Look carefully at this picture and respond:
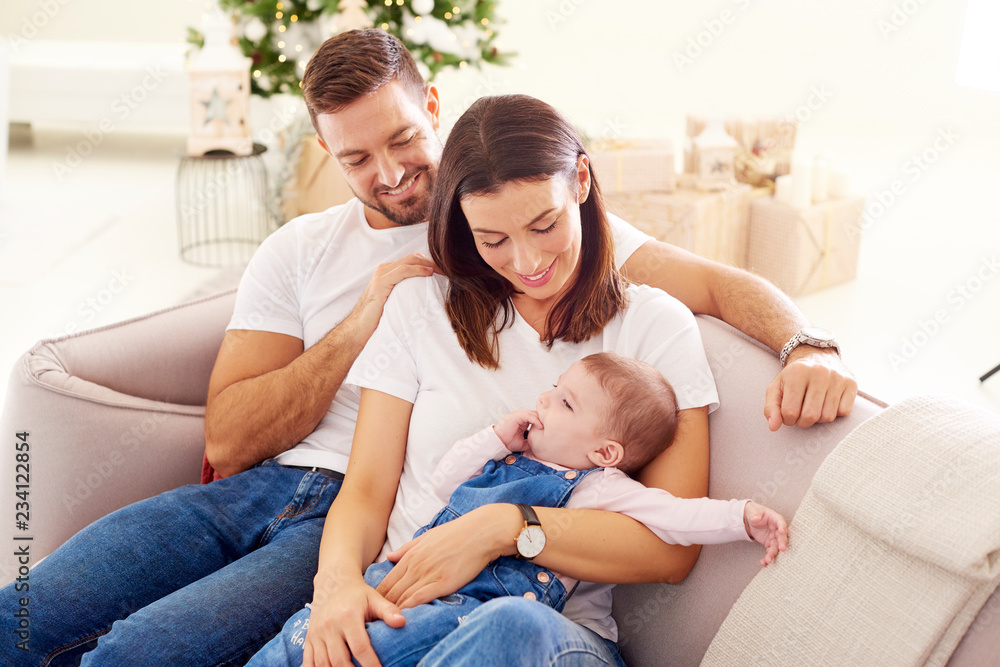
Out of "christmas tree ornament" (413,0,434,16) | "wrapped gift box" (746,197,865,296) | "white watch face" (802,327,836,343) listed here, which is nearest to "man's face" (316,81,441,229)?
"white watch face" (802,327,836,343)

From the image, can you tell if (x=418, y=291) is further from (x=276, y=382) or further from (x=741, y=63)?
(x=741, y=63)

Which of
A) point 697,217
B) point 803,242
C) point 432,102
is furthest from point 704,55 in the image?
point 432,102

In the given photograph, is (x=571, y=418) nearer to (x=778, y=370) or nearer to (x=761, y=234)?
(x=778, y=370)

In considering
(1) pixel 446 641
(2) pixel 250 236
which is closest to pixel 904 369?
(1) pixel 446 641

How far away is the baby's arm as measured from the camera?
122cm

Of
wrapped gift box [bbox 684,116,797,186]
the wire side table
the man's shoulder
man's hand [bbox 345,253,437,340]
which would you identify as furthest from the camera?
the wire side table

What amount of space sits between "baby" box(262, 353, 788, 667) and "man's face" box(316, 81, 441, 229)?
557 millimetres

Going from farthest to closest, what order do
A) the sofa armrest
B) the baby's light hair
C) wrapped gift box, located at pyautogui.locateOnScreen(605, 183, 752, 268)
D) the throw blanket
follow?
wrapped gift box, located at pyautogui.locateOnScreen(605, 183, 752, 268), the sofa armrest, the baby's light hair, the throw blanket

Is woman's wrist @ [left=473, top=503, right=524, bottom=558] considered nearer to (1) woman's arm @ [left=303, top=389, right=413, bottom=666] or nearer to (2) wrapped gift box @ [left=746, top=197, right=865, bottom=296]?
(1) woman's arm @ [left=303, top=389, right=413, bottom=666]

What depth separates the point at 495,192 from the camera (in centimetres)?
135

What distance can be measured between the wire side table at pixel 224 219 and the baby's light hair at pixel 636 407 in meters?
3.07

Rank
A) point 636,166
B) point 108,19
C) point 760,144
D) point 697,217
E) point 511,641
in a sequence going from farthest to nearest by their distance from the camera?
point 108,19, point 760,144, point 636,166, point 697,217, point 511,641

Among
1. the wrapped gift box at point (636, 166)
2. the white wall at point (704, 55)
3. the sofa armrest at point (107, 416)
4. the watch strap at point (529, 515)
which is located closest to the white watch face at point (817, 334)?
the watch strap at point (529, 515)

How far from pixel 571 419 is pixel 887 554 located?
18.9 inches
